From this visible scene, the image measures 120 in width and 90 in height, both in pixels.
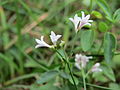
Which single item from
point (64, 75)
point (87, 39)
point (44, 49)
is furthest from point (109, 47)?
point (44, 49)

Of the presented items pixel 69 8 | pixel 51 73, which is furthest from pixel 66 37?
pixel 51 73

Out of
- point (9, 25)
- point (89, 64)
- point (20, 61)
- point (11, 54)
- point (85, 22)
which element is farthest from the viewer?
point (9, 25)

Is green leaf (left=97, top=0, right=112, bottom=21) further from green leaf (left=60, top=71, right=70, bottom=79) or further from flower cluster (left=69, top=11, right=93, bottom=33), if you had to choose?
green leaf (left=60, top=71, right=70, bottom=79)

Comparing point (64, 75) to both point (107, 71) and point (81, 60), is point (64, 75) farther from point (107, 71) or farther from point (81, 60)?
point (107, 71)

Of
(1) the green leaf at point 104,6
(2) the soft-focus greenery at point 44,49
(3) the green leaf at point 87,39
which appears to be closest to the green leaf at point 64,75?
(2) the soft-focus greenery at point 44,49

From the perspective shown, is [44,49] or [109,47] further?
[44,49]

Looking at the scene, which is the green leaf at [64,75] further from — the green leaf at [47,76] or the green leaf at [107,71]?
the green leaf at [107,71]

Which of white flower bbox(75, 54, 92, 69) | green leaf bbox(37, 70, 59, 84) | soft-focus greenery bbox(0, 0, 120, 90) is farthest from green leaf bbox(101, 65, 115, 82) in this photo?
green leaf bbox(37, 70, 59, 84)

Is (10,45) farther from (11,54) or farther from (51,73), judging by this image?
(51,73)
